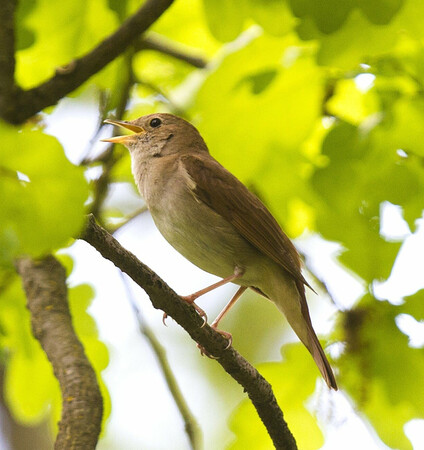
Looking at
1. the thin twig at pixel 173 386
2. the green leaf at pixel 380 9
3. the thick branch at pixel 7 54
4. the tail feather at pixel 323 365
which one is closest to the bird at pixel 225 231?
the thin twig at pixel 173 386

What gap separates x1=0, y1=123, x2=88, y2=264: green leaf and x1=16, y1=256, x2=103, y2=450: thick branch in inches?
64.1

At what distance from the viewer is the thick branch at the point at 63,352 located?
A: 11.7ft

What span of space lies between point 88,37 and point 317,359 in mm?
2127

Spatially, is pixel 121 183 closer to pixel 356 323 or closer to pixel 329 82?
pixel 329 82

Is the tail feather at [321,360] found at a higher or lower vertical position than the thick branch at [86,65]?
lower

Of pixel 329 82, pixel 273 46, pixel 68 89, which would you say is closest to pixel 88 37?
pixel 68 89

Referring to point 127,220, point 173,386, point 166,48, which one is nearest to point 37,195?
point 173,386

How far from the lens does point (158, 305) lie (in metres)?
3.40

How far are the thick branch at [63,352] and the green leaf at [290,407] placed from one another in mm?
708

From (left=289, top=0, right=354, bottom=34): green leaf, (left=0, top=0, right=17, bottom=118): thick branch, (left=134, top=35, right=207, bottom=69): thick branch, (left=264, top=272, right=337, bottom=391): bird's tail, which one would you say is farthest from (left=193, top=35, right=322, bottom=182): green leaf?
(left=264, top=272, right=337, bottom=391): bird's tail

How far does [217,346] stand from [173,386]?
1125 millimetres

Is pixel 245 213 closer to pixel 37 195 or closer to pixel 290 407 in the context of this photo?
pixel 290 407

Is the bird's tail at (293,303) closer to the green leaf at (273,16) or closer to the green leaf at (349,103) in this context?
the green leaf at (349,103)

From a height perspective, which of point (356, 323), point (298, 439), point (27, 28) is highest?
point (27, 28)
